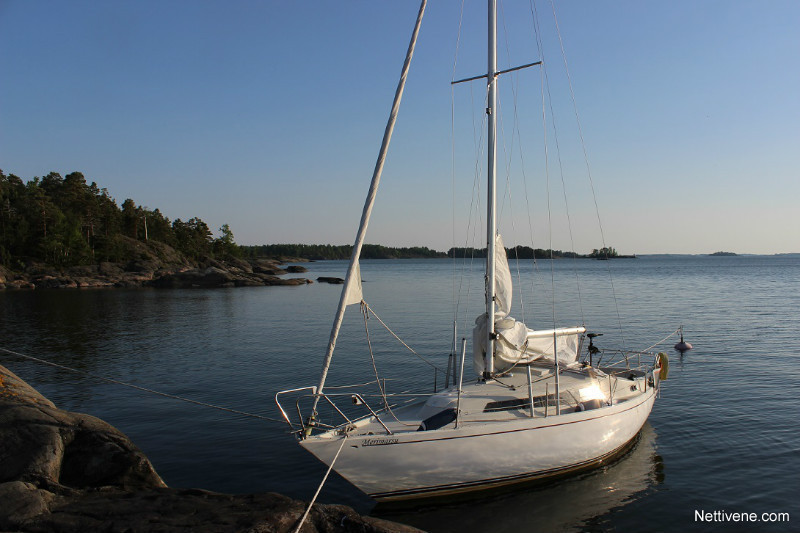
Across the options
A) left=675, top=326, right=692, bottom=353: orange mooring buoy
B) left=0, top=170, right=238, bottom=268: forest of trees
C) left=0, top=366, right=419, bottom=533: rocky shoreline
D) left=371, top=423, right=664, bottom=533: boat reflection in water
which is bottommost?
left=371, top=423, right=664, bottom=533: boat reflection in water

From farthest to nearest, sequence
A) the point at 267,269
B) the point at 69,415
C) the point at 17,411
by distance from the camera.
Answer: the point at 267,269 → the point at 69,415 → the point at 17,411

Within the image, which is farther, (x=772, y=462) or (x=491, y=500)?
(x=772, y=462)

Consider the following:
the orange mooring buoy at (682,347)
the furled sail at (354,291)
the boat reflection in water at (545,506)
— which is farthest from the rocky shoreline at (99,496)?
the orange mooring buoy at (682,347)

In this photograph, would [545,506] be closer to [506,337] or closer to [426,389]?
[506,337]

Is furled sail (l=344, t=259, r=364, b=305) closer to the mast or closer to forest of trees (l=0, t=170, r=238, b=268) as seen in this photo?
the mast

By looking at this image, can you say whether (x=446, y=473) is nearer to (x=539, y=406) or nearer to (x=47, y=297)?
(x=539, y=406)

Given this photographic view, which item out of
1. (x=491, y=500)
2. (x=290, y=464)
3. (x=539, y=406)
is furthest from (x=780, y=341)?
(x=290, y=464)

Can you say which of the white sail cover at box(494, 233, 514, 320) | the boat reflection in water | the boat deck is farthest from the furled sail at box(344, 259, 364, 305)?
the white sail cover at box(494, 233, 514, 320)

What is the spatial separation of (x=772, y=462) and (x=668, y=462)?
242 centimetres

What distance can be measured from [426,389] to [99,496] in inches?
507

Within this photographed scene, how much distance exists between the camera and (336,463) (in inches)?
375

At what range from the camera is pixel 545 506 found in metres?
10.6

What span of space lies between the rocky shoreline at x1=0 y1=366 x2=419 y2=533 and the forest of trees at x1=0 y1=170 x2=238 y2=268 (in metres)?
82.6

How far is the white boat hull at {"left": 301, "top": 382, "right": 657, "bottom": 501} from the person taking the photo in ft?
31.4
